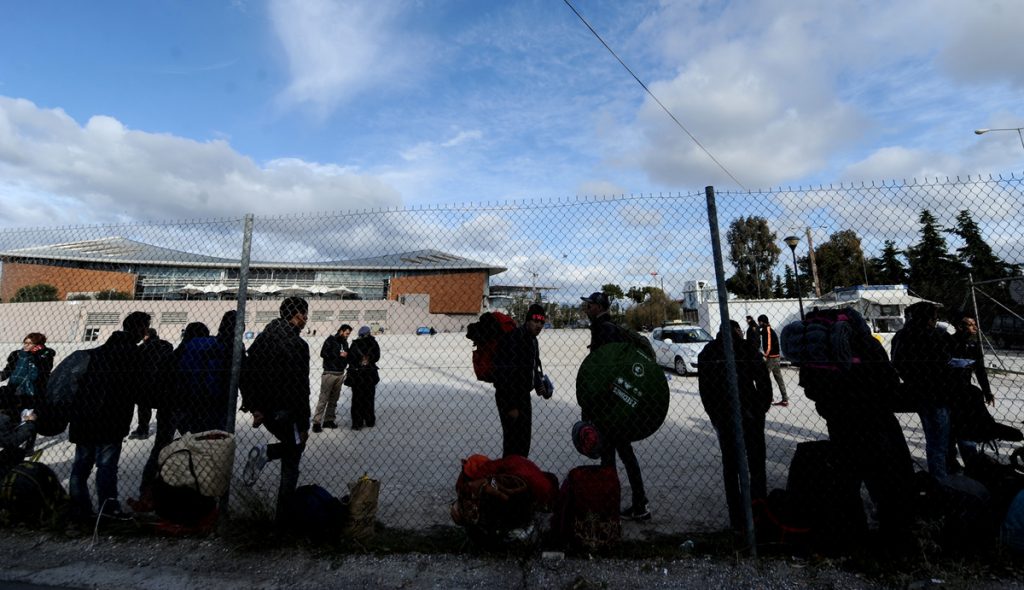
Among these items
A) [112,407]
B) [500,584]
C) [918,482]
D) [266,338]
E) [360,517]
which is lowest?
[500,584]

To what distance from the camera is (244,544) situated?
117 inches

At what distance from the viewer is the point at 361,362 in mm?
6781

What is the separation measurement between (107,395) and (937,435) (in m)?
6.33

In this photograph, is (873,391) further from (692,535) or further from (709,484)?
(709,484)

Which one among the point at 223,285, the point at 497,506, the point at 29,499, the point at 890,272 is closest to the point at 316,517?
the point at 497,506

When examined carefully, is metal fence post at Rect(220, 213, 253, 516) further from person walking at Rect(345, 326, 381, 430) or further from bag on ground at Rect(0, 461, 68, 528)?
person walking at Rect(345, 326, 381, 430)

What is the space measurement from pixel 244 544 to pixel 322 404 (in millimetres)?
3976

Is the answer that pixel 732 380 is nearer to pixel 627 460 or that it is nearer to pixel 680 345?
pixel 627 460

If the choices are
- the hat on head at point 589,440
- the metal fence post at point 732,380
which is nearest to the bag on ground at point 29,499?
the hat on head at point 589,440

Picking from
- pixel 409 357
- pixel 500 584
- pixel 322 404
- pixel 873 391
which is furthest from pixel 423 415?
pixel 409 357

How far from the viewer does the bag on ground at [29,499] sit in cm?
333

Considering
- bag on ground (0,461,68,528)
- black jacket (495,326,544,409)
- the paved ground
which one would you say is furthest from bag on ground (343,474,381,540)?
bag on ground (0,461,68,528)

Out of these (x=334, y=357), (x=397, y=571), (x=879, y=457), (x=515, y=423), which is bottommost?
(x=397, y=571)

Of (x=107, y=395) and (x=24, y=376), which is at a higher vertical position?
(x=24, y=376)
